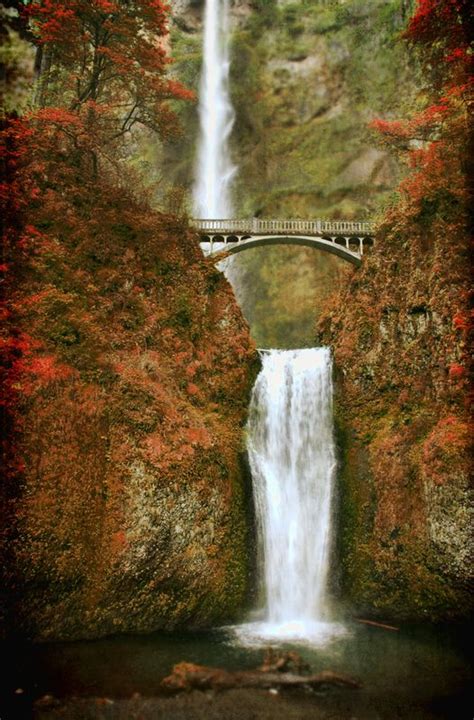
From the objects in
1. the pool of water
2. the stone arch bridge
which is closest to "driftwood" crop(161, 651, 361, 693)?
the pool of water

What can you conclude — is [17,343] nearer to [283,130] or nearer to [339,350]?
[339,350]

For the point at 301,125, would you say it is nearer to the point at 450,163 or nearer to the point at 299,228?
the point at 299,228

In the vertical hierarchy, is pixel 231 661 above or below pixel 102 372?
below

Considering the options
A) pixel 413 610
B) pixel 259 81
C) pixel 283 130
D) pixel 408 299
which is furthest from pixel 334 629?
pixel 259 81

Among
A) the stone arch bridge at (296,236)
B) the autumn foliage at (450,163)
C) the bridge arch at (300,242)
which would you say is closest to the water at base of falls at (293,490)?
the autumn foliage at (450,163)

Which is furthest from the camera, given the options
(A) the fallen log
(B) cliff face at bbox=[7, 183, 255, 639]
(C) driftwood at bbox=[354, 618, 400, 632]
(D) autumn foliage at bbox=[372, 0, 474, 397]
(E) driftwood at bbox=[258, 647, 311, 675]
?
(D) autumn foliage at bbox=[372, 0, 474, 397]

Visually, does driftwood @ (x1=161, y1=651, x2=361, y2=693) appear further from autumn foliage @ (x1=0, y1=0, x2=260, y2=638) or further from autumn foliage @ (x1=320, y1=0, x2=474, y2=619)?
autumn foliage @ (x1=320, y1=0, x2=474, y2=619)

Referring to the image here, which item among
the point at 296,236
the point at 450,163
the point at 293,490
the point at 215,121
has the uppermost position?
the point at 215,121

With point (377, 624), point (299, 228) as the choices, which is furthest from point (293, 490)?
point (299, 228)
